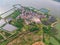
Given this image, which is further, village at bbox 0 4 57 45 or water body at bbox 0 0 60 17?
water body at bbox 0 0 60 17

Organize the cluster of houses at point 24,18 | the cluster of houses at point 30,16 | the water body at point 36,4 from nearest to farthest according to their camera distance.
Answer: the cluster of houses at point 24,18
the cluster of houses at point 30,16
the water body at point 36,4

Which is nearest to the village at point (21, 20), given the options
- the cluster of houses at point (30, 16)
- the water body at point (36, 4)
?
the cluster of houses at point (30, 16)

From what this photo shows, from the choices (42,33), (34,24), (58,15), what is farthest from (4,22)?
(58,15)

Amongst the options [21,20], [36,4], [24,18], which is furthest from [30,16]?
[36,4]

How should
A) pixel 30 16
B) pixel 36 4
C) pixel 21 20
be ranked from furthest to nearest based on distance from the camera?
1. pixel 36 4
2. pixel 30 16
3. pixel 21 20

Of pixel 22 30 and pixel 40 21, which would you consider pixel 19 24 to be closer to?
pixel 22 30

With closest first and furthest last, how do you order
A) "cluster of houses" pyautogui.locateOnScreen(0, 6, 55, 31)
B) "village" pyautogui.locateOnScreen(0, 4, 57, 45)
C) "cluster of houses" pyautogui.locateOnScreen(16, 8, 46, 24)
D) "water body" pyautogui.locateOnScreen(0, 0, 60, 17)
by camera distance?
1. "village" pyautogui.locateOnScreen(0, 4, 57, 45)
2. "cluster of houses" pyautogui.locateOnScreen(0, 6, 55, 31)
3. "cluster of houses" pyautogui.locateOnScreen(16, 8, 46, 24)
4. "water body" pyautogui.locateOnScreen(0, 0, 60, 17)

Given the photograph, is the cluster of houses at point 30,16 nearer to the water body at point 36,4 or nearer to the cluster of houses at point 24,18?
the cluster of houses at point 24,18

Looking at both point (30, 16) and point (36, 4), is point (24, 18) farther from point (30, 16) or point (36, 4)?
point (36, 4)

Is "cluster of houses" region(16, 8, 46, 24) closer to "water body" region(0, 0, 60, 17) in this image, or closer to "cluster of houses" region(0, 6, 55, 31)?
"cluster of houses" region(0, 6, 55, 31)

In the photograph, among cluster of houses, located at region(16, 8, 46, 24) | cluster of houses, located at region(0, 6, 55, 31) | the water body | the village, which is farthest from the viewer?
the water body

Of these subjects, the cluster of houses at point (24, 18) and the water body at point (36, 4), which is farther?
the water body at point (36, 4)

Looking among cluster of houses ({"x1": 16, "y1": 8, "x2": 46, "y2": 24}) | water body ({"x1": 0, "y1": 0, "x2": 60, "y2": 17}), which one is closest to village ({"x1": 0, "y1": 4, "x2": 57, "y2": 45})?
cluster of houses ({"x1": 16, "y1": 8, "x2": 46, "y2": 24})
